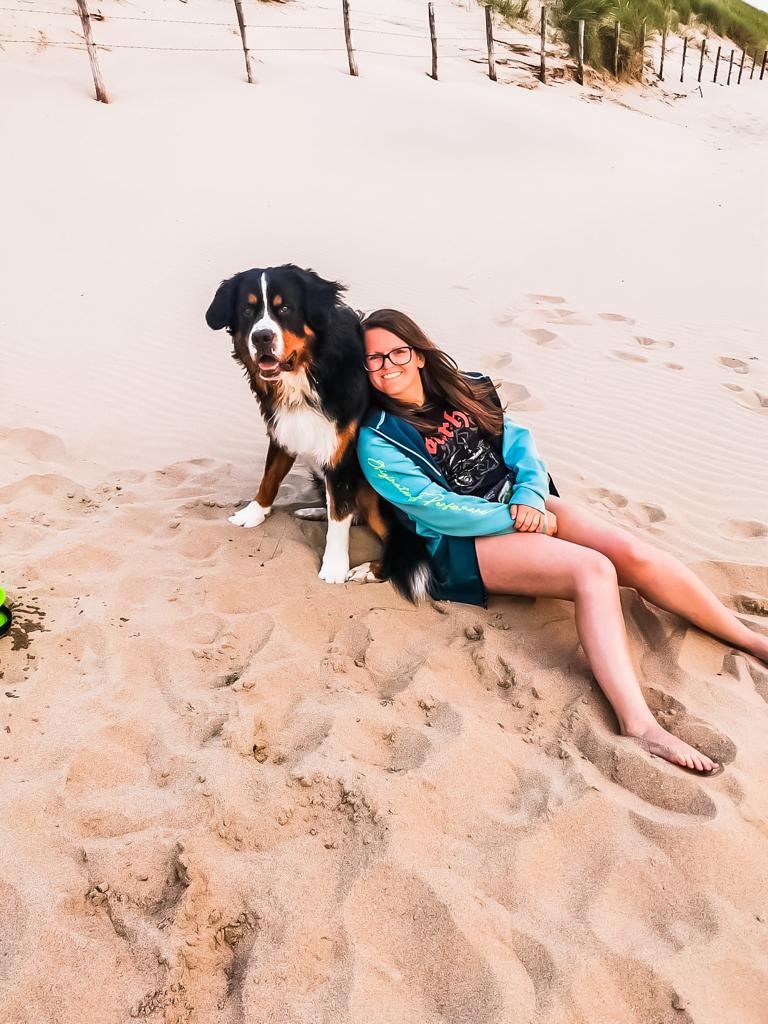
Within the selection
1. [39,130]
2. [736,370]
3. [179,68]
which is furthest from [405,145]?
[736,370]

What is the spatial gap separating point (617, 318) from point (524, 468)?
4.58m

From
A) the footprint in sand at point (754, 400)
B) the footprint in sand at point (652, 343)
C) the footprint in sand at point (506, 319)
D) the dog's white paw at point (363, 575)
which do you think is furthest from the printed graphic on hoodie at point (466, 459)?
the footprint in sand at point (506, 319)

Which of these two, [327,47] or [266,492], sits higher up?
[327,47]

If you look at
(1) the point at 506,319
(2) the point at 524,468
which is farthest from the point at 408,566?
(1) the point at 506,319

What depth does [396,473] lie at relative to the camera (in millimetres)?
2982

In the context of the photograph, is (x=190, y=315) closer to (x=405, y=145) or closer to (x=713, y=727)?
(x=713, y=727)

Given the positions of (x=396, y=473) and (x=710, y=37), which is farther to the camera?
(x=710, y=37)

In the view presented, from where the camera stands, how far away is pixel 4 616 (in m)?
2.71

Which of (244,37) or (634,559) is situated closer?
(634,559)

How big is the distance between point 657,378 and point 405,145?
1022 centimetres

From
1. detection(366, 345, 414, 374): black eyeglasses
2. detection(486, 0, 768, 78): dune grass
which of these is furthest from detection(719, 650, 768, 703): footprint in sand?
detection(486, 0, 768, 78): dune grass

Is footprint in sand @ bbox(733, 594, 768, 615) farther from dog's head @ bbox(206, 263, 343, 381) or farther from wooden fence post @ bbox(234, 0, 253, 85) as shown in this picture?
wooden fence post @ bbox(234, 0, 253, 85)

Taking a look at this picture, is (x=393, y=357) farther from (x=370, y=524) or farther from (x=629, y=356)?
(x=629, y=356)

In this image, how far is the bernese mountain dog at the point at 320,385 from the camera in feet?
9.84
